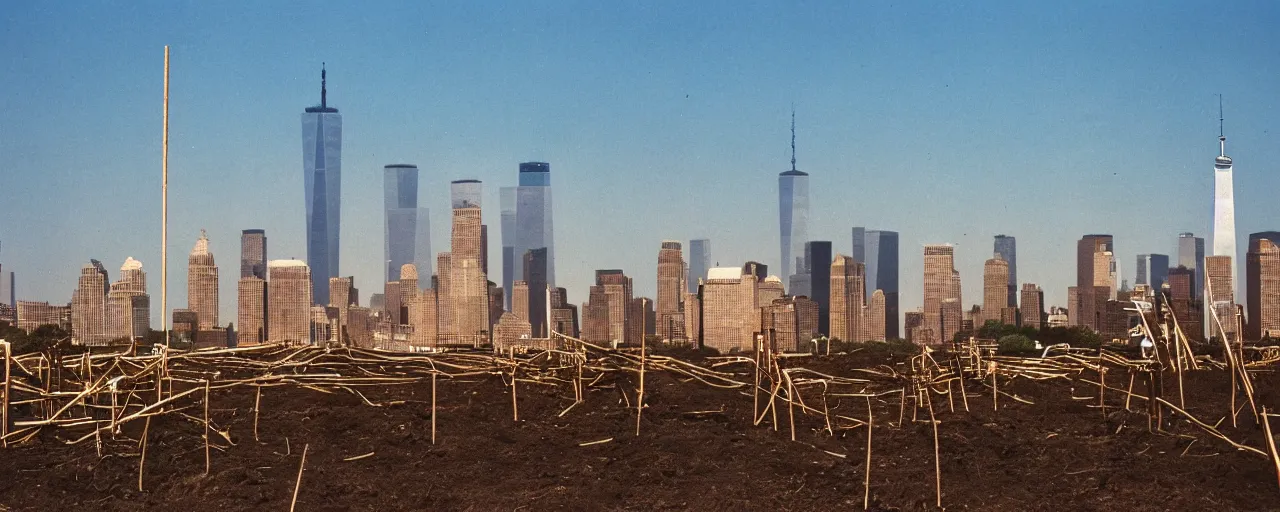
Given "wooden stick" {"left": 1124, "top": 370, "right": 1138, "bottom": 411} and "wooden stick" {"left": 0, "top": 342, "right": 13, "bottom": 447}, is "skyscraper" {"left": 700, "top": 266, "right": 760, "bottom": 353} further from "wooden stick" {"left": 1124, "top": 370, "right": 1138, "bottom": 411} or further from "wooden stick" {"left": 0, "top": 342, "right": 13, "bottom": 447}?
"wooden stick" {"left": 0, "top": 342, "right": 13, "bottom": 447}

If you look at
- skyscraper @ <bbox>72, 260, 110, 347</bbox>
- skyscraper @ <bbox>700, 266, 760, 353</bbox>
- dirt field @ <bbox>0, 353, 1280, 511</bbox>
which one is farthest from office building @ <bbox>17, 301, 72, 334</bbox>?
dirt field @ <bbox>0, 353, 1280, 511</bbox>

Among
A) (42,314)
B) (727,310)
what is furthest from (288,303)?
(727,310)

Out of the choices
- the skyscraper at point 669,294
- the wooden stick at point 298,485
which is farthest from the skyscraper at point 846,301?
the wooden stick at point 298,485

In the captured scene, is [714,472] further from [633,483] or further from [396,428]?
[396,428]

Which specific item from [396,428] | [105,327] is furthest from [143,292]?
[396,428]

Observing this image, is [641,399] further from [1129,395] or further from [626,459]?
[1129,395]

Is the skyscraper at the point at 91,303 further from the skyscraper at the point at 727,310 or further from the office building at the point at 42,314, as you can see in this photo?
the skyscraper at the point at 727,310

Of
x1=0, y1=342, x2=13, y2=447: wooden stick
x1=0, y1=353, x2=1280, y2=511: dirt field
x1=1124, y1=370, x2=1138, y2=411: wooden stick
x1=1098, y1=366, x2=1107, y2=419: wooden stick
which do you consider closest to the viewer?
x1=0, y1=353, x2=1280, y2=511: dirt field
